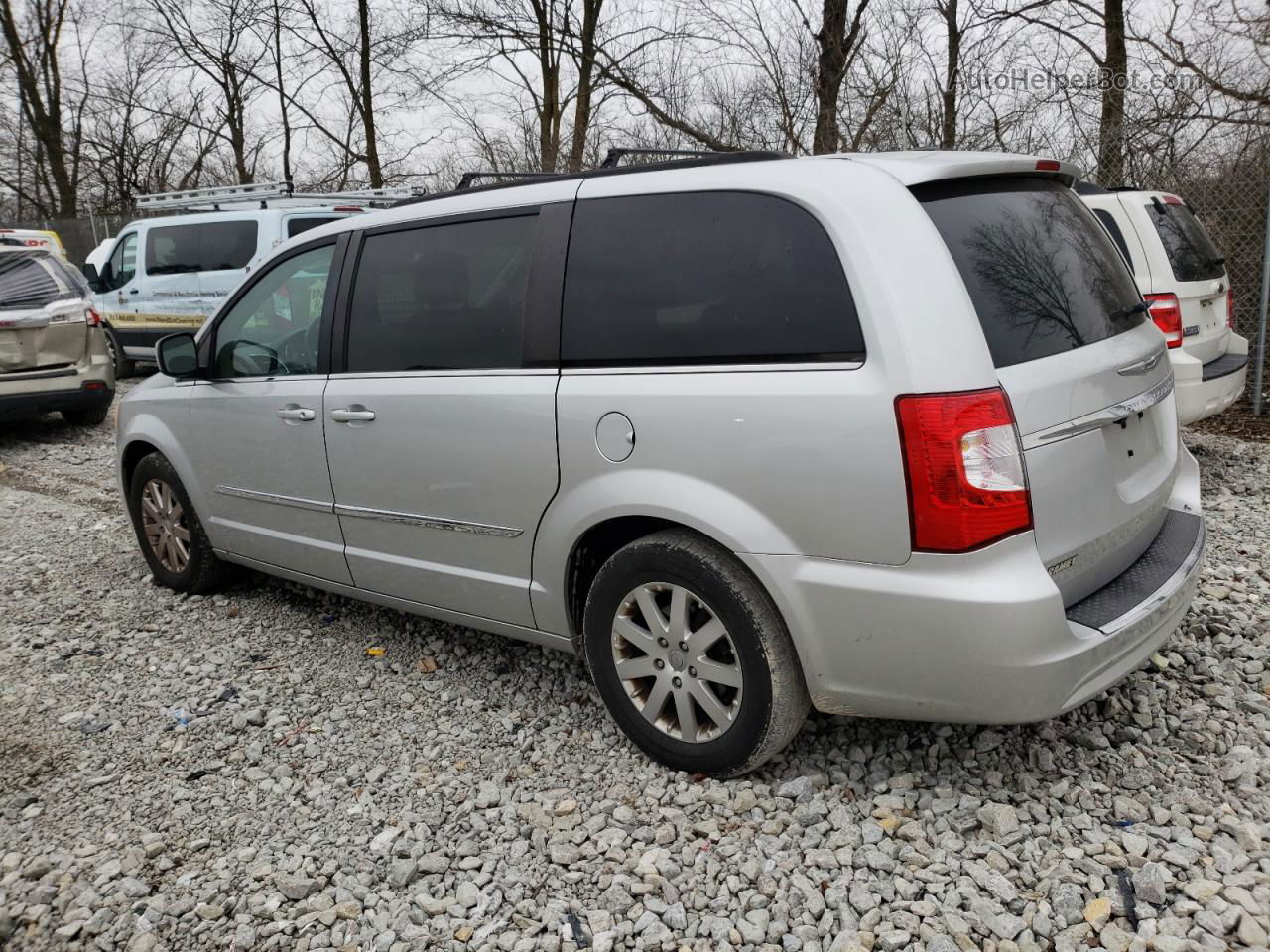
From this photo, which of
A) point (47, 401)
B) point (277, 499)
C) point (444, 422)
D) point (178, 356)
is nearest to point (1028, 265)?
point (444, 422)

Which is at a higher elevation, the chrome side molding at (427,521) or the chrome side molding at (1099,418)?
the chrome side molding at (1099,418)

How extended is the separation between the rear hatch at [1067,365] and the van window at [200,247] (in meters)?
10.2

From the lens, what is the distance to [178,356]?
4.41 meters

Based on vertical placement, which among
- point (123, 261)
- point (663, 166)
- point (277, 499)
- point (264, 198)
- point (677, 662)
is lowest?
point (677, 662)

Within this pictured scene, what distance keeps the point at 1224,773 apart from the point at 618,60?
13.1 metres

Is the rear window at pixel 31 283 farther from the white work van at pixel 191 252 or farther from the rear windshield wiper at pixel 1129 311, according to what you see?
the rear windshield wiper at pixel 1129 311

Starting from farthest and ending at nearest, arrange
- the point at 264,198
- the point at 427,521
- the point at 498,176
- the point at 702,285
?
the point at 264,198
the point at 498,176
the point at 427,521
the point at 702,285

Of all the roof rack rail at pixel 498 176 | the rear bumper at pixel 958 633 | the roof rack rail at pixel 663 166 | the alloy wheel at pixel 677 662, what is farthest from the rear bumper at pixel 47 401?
the rear bumper at pixel 958 633

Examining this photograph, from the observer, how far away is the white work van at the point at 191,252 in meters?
11.4

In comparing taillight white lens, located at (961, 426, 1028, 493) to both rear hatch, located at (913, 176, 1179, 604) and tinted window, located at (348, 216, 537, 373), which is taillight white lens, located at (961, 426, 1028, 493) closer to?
rear hatch, located at (913, 176, 1179, 604)

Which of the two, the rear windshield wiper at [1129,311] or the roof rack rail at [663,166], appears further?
the rear windshield wiper at [1129,311]

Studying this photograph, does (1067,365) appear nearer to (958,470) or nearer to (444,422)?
(958,470)

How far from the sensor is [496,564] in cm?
335

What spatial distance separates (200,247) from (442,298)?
9754 millimetres
